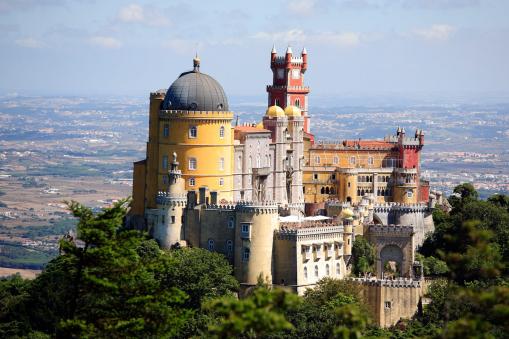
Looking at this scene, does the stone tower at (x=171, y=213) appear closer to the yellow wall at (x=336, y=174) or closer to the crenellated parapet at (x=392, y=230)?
the crenellated parapet at (x=392, y=230)

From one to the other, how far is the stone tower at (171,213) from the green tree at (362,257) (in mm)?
14187

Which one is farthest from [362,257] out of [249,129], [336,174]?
[336,174]

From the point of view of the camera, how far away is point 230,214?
3939 inches

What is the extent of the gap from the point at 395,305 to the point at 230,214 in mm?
14445

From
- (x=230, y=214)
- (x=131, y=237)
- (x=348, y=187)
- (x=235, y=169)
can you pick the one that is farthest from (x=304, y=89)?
(x=131, y=237)

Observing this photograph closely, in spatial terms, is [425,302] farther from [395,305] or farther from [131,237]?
[131,237]

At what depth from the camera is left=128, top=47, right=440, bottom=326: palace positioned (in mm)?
98250

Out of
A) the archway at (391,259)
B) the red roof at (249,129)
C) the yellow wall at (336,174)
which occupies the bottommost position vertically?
the archway at (391,259)

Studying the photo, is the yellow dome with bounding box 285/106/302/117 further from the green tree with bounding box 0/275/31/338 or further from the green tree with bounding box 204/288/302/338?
the green tree with bounding box 204/288/302/338

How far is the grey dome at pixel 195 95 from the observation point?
10612 centimetres

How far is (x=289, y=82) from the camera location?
13475 centimetres

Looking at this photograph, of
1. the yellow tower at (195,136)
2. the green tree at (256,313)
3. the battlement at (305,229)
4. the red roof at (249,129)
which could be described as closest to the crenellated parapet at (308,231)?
the battlement at (305,229)

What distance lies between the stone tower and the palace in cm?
8

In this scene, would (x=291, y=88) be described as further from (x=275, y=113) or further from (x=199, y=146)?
(x=199, y=146)
